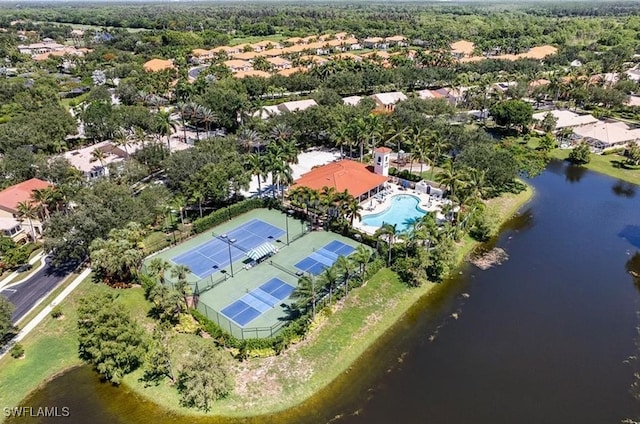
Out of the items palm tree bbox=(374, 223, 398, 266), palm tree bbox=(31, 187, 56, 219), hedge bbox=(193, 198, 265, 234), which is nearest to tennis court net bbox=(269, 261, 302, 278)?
palm tree bbox=(374, 223, 398, 266)

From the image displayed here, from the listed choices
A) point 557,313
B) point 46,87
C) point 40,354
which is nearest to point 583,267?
point 557,313

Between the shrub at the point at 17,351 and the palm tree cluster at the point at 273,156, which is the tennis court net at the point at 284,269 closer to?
the palm tree cluster at the point at 273,156

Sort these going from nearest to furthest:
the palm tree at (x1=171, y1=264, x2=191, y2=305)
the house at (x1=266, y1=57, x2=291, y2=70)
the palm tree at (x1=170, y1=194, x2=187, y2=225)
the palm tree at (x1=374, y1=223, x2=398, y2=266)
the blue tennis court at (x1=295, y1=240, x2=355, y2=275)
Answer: the palm tree at (x1=171, y1=264, x2=191, y2=305), the palm tree at (x1=374, y1=223, x2=398, y2=266), the blue tennis court at (x1=295, y1=240, x2=355, y2=275), the palm tree at (x1=170, y1=194, x2=187, y2=225), the house at (x1=266, y1=57, x2=291, y2=70)

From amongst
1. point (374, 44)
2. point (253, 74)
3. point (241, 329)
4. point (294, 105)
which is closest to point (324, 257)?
point (241, 329)

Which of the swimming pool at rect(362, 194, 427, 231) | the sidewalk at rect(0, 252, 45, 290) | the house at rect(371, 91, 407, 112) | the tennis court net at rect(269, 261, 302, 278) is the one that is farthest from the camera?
the house at rect(371, 91, 407, 112)

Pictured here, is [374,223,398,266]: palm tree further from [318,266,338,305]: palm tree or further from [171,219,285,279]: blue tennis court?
[171,219,285,279]: blue tennis court

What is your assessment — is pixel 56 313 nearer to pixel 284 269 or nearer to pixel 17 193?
pixel 284 269

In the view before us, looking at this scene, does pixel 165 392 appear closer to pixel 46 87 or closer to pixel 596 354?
pixel 596 354
